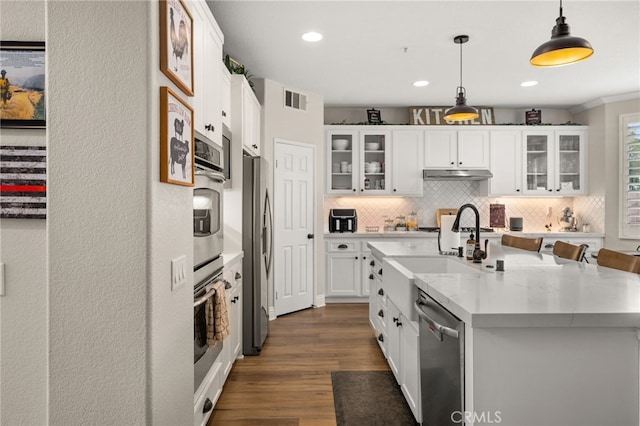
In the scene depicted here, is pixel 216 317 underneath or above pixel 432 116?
underneath

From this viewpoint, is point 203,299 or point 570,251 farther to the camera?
point 570,251

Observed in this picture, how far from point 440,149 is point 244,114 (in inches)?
124

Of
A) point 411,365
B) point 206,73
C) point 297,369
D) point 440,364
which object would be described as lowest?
point 297,369

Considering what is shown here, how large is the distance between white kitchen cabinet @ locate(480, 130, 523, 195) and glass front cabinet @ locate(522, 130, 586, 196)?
10cm

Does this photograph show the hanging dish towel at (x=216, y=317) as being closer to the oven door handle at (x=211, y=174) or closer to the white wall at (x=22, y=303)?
the oven door handle at (x=211, y=174)

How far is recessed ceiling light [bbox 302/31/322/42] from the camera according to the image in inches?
135

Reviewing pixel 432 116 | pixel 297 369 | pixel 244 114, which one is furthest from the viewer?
pixel 432 116

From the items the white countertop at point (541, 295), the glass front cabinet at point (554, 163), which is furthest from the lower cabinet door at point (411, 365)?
the glass front cabinet at point (554, 163)

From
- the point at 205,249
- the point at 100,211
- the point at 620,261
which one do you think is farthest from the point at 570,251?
the point at 100,211

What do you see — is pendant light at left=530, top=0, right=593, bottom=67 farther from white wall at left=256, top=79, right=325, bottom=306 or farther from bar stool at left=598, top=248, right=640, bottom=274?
white wall at left=256, top=79, right=325, bottom=306

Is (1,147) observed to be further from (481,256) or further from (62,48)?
(481,256)

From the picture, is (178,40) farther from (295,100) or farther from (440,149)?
(440,149)

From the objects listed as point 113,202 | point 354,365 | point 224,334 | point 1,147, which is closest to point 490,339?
point 113,202

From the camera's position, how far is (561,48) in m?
2.13
